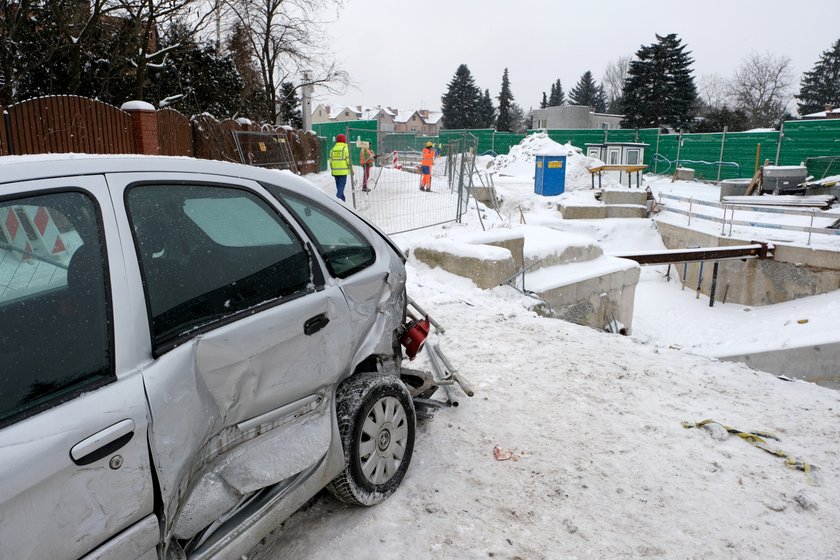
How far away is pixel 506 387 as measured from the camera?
4777 millimetres

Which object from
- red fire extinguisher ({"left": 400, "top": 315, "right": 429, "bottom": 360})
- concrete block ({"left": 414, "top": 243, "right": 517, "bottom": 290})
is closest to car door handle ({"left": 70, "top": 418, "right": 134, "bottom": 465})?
red fire extinguisher ({"left": 400, "top": 315, "right": 429, "bottom": 360})

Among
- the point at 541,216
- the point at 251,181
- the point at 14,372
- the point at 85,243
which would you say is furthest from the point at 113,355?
the point at 541,216

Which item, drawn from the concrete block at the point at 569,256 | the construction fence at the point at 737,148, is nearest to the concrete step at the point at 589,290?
the concrete block at the point at 569,256

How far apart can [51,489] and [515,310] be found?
6.07 meters

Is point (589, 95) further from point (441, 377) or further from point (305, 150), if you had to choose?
point (441, 377)

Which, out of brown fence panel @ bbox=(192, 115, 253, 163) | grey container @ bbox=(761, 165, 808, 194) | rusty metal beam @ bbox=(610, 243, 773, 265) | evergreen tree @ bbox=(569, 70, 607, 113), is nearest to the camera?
rusty metal beam @ bbox=(610, 243, 773, 265)

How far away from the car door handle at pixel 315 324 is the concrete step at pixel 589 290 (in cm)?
598

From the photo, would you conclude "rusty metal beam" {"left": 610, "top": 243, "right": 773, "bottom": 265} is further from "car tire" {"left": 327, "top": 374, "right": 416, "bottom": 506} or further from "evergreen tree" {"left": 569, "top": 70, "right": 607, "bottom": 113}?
"evergreen tree" {"left": 569, "top": 70, "right": 607, "bottom": 113}

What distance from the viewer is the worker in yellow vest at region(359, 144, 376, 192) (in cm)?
1287

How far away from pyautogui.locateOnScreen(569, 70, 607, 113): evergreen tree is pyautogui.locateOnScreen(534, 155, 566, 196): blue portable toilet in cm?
7499

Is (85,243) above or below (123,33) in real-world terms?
below

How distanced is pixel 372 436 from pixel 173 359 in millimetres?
1325

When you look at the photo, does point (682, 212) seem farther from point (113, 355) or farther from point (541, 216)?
point (113, 355)

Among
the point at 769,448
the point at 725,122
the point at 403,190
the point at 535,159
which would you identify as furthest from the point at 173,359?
the point at 725,122
